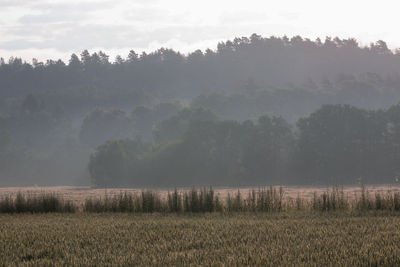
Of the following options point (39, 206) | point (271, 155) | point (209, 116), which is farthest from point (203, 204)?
point (209, 116)

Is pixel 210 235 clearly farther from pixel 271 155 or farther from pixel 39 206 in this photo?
pixel 271 155

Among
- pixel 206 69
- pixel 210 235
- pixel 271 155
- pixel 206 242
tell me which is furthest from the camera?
pixel 206 69

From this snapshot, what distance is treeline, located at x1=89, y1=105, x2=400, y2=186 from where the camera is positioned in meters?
57.9

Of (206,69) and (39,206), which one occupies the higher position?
(206,69)

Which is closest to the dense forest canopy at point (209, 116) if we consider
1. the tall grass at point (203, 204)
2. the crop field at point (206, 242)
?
the tall grass at point (203, 204)

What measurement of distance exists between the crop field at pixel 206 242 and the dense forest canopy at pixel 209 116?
45.2m

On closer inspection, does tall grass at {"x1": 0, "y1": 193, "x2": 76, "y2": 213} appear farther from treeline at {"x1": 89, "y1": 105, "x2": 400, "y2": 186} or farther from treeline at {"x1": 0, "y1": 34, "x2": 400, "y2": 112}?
treeline at {"x1": 0, "y1": 34, "x2": 400, "y2": 112}

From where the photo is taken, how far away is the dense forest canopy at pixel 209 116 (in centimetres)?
6025

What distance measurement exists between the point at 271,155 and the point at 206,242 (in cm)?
5139

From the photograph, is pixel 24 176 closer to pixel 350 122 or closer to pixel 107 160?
pixel 107 160

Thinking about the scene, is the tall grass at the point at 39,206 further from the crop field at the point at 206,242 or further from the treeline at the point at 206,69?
the treeline at the point at 206,69

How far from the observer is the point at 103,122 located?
302 ft

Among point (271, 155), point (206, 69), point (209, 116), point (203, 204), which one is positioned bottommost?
point (203, 204)

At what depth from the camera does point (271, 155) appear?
61469 millimetres
